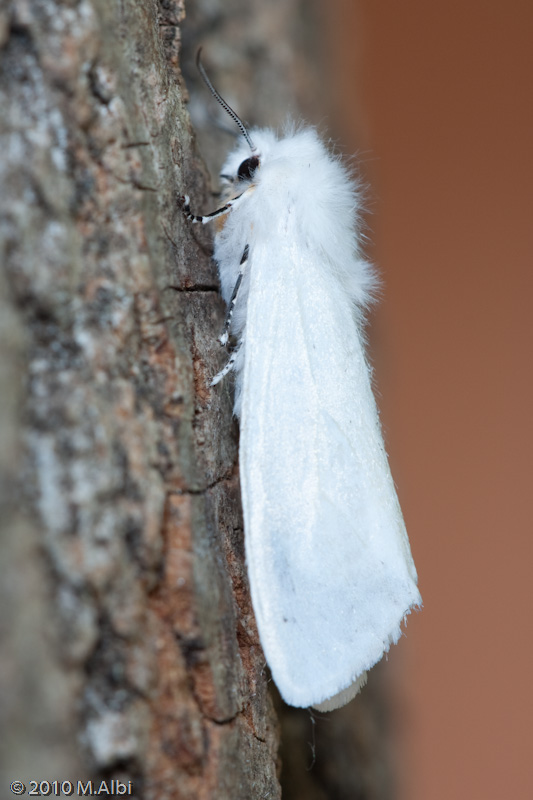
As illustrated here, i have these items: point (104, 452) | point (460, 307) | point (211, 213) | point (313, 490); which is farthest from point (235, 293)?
point (460, 307)

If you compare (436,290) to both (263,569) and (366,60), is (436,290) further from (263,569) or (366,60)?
(263,569)

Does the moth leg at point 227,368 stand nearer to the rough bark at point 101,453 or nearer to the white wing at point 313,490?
the white wing at point 313,490

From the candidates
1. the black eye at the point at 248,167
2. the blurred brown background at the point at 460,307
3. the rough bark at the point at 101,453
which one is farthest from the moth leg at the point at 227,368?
the blurred brown background at the point at 460,307

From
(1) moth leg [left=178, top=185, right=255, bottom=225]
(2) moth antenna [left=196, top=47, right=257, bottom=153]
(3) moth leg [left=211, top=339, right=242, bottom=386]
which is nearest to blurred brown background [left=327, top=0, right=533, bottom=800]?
(2) moth antenna [left=196, top=47, right=257, bottom=153]

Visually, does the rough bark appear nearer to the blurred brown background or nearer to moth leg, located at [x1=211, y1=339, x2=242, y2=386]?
moth leg, located at [x1=211, y1=339, x2=242, y2=386]

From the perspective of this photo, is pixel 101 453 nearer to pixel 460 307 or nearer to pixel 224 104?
pixel 224 104
